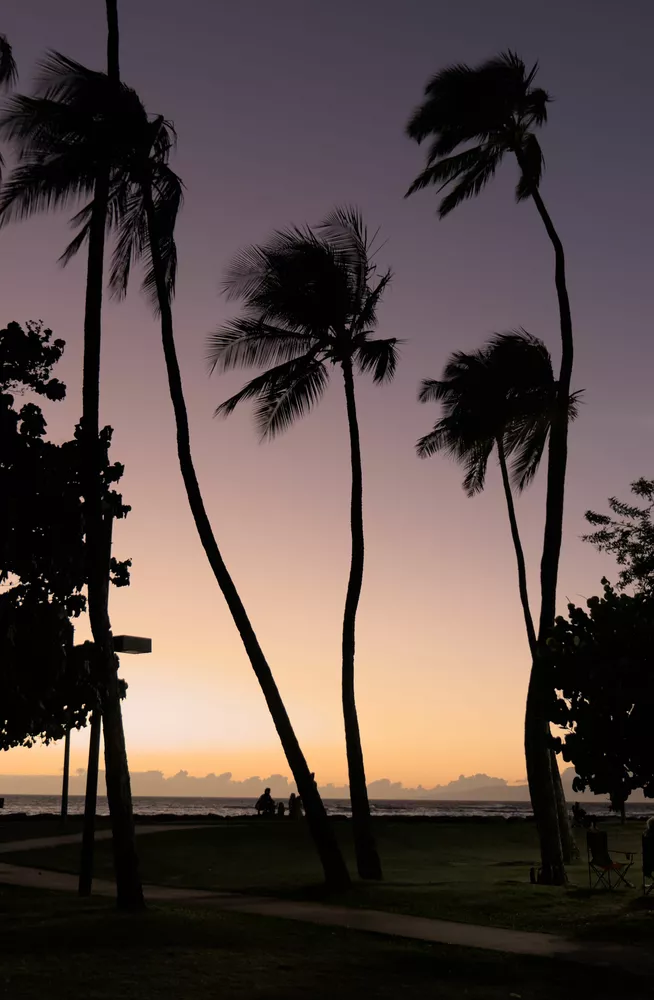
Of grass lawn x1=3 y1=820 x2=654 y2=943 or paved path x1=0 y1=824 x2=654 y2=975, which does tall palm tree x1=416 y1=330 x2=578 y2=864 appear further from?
paved path x1=0 y1=824 x2=654 y2=975

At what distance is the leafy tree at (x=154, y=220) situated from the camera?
18.2 m

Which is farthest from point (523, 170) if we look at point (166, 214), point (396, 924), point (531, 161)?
point (396, 924)

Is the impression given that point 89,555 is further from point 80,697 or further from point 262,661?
point 262,661

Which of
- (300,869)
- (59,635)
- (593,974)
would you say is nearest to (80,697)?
(59,635)

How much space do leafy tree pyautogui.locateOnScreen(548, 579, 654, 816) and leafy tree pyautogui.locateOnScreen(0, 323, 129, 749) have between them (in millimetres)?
7579

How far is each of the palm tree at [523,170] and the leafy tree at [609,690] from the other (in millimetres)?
5081

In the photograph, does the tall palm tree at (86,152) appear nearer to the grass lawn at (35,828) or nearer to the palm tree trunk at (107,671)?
the palm tree trunk at (107,671)

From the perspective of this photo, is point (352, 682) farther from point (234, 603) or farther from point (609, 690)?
point (609, 690)

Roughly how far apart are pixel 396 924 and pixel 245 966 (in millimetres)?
4183

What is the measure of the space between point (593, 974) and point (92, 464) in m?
10.4

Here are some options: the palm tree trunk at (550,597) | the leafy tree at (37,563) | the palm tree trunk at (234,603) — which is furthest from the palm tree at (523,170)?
the leafy tree at (37,563)

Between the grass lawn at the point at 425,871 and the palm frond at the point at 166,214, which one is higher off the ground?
the palm frond at the point at 166,214

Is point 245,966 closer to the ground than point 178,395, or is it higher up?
closer to the ground

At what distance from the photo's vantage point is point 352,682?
2172 centimetres
